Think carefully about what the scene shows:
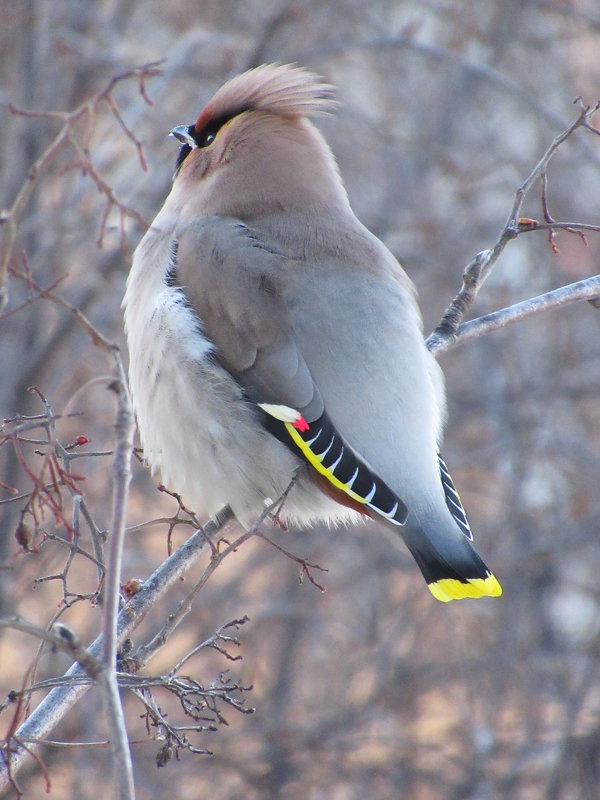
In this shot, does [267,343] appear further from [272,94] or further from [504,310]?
[272,94]

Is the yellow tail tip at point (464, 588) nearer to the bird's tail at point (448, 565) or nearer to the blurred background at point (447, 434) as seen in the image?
the bird's tail at point (448, 565)

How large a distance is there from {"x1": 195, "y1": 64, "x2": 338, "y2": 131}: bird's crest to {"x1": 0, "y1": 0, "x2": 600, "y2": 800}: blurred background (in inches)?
40.6

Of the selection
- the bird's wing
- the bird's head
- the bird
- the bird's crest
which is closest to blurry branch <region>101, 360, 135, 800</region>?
the bird

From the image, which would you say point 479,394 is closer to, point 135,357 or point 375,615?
point 375,615

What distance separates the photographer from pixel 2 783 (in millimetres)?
1965

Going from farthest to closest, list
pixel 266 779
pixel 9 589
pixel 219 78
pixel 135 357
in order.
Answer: pixel 219 78
pixel 266 779
pixel 9 589
pixel 135 357

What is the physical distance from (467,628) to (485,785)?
0.95 m

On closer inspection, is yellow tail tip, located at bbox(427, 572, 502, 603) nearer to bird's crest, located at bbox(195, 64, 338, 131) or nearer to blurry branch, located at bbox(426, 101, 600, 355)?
blurry branch, located at bbox(426, 101, 600, 355)

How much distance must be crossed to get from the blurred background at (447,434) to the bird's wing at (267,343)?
1.73m

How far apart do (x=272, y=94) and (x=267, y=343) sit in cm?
129

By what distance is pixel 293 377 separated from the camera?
3.25 metres

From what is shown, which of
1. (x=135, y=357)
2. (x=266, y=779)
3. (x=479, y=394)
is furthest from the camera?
(x=479, y=394)

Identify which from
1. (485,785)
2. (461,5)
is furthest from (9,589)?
(461,5)

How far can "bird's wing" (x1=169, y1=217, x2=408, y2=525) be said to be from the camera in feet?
10.3
